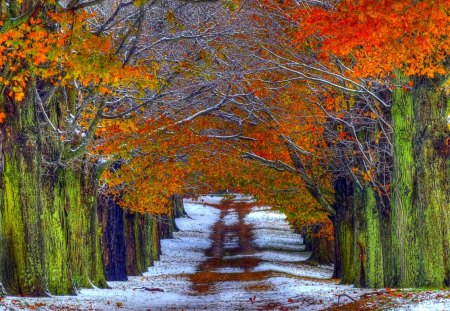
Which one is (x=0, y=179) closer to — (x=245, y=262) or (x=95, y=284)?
(x=95, y=284)

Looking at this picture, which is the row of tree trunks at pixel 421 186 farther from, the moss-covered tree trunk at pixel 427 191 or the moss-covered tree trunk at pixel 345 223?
the moss-covered tree trunk at pixel 345 223

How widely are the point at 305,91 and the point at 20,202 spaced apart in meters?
10.8

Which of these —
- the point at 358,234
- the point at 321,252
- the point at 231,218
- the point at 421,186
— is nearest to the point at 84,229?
the point at 358,234

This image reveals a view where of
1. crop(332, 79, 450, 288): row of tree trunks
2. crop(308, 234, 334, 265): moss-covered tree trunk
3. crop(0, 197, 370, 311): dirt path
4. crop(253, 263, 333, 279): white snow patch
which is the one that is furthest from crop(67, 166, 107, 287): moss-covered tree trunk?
crop(308, 234, 334, 265): moss-covered tree trunk

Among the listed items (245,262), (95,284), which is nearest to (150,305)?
(95,284)

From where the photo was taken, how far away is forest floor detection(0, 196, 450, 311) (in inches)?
693

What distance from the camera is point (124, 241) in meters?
35.8

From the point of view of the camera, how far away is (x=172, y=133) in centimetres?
2905

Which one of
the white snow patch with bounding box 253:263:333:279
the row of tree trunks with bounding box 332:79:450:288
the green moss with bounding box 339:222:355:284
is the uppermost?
the row of tree trunks with bounding box 332:79:450:288

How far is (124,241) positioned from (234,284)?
6.31 meters

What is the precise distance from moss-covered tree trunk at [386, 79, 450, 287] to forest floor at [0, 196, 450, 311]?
3.23 feet

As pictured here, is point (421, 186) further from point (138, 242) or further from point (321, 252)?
point (321, 252)

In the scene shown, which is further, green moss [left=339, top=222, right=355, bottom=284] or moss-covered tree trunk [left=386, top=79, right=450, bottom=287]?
green moss [left=339, top=222, right=355, bottom=284]

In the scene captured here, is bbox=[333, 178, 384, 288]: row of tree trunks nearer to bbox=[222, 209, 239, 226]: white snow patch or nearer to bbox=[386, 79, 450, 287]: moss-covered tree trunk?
bbox=[386, 79, 450, 287]: moss-covered tree trunk
